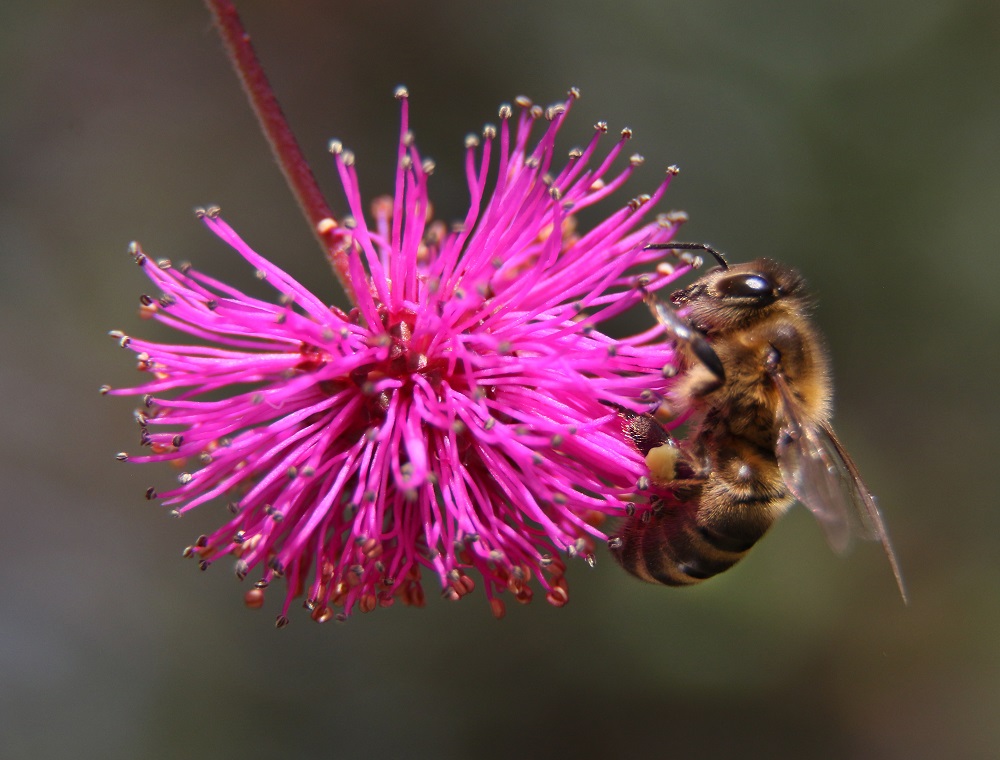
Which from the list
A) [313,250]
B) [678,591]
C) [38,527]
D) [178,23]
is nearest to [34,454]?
[38,527]

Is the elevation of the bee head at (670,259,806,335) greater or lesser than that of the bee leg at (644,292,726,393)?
greater

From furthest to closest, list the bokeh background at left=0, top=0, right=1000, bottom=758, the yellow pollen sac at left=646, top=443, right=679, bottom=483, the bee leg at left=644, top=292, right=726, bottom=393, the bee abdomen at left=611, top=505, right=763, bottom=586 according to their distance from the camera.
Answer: the bokeh background at left=0, top=0, right=1000, bottom=758
the bee abdomen at left=611, top=505, right=763, bottom=586
the yellow pollen sac at left=646, top=443, right=679, bottom=483
the bee leg at left=644, top=292, right=726, bottom=393

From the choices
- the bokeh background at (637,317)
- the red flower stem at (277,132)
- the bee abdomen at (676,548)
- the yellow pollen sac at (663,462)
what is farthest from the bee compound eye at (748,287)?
the bokeh background at (637,317)

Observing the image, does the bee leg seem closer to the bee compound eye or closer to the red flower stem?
the bee compound eye

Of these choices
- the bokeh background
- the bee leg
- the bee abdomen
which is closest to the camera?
the bee leg

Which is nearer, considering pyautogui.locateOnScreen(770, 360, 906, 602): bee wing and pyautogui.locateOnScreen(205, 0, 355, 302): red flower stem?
pyautogui.locateOnScreen(770, 360, 906, 602): bee wing

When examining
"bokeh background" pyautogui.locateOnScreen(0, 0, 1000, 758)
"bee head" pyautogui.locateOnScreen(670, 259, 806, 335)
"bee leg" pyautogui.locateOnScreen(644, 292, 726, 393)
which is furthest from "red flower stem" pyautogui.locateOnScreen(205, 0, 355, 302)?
"bokeh background" pyautogui.locateOnScreen(0, 0, 1000, 758)

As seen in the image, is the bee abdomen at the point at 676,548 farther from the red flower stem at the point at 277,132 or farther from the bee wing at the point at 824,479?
the red flower stem at the point at 277,132

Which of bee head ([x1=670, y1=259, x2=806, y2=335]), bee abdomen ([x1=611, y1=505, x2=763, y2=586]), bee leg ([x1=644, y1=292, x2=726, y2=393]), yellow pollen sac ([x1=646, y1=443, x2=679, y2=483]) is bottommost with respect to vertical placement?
bee abdomen ([x1=611, y1=505, x2=763, y2=586])
